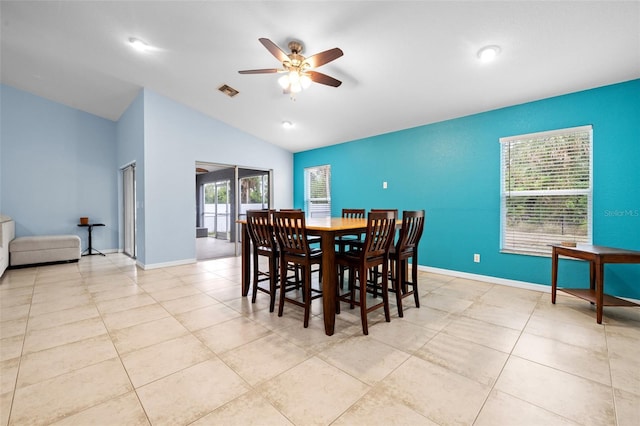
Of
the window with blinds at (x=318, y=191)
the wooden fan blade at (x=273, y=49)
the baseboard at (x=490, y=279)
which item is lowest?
the baseboard at (x=490, y=279)

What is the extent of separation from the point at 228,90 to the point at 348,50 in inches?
81.5

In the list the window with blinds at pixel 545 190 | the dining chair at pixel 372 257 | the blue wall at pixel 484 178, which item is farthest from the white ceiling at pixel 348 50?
the dining chair at pixel 372 257

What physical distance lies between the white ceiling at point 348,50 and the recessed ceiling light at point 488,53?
0.07 m

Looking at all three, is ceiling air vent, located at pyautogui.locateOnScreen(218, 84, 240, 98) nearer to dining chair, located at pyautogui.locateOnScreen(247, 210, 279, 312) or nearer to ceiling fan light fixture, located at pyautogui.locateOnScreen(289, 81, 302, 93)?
ceiling fan light fixture, located at pyautogui.locateOnScreen(289, 81, 302, 93)

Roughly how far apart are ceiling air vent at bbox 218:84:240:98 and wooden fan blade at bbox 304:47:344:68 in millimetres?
1892

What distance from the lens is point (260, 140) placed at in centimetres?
592

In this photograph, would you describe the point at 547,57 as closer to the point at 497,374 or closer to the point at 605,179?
the point at 605,179

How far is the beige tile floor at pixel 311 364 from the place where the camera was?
1.38 m

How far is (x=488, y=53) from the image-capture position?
101 inches

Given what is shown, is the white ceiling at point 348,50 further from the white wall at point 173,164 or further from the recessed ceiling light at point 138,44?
the white wall at point 173,164

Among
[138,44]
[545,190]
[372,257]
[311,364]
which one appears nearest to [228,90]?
[138,44]

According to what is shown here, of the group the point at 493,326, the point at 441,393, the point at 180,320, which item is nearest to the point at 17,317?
the point at 180,320

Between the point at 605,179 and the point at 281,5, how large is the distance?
373 centimetres

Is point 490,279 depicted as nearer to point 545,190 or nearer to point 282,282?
point 545,190
